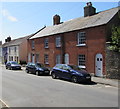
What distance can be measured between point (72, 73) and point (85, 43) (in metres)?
5.69

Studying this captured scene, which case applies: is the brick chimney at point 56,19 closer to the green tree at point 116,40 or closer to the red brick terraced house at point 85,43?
the red brick terraced house at point 85,43

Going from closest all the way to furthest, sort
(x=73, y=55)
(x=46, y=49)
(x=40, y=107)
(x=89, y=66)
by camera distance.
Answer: (x=40, y=107) < (x=89, y=66) < (x=73, y=55) < (x=46, y=49)

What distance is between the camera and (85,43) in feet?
58.0

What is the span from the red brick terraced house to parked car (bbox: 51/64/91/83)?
326cm

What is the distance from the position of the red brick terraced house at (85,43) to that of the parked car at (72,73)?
326 cm

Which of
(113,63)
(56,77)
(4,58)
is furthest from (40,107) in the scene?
(4,58)

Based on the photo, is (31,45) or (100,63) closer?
(100,63)

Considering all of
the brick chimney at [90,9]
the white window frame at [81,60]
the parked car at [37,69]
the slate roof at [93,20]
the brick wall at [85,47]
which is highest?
the brick chimney at [90,9]

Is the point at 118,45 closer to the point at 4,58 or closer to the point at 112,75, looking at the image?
the point at 112,75

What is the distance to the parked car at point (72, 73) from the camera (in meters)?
12.7

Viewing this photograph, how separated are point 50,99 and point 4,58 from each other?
143 ft

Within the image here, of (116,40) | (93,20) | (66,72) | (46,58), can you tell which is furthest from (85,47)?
(46,58)

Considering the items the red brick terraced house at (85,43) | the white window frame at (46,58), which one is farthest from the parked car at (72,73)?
the white window frame at (46,58)

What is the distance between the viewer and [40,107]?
624 centimetres
